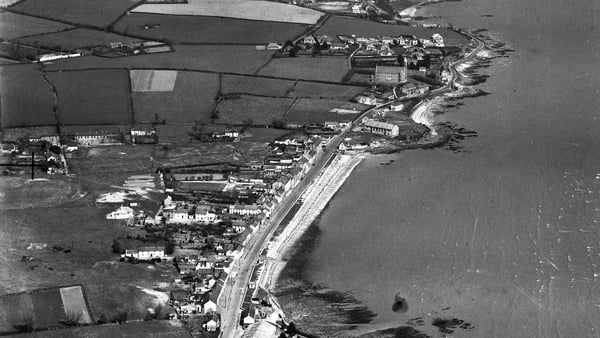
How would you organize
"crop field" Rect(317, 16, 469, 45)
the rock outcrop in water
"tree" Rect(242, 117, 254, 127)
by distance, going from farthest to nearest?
"crop field" Rect(317, 16, 469, 45), "tree" Rect(242, 117, 254, 127), the rock outcrop in water

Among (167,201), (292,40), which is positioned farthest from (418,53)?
(167,201)

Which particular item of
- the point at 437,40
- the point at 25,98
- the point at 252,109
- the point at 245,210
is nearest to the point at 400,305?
the point at 245,210

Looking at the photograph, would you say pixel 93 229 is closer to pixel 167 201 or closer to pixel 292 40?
pixel 167 201

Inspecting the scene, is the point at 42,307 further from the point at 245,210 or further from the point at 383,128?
the point at 383,128

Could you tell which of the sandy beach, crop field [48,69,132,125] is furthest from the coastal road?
crop field [48,69,132,125]

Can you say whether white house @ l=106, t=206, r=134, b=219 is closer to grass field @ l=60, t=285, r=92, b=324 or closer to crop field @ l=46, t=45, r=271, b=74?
grass field @ l=60, t=285, r=92, b=324

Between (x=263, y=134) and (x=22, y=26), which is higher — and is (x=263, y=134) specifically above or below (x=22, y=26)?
below
